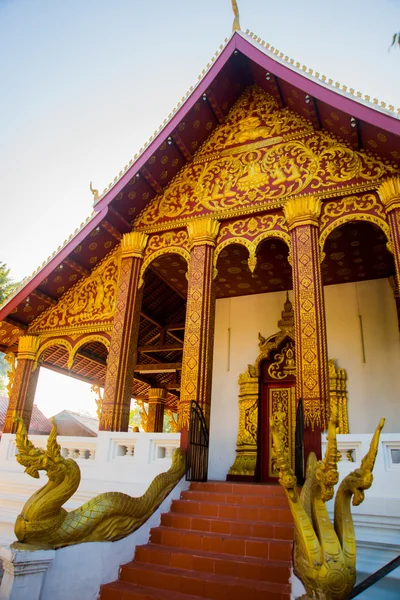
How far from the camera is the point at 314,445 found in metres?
4.89

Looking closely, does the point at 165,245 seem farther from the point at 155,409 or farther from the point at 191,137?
the point at 155,409

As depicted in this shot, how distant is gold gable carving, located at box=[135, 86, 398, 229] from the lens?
623 centimetres

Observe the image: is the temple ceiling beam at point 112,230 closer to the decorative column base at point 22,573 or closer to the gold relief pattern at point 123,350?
the gold relief pattern at point 123,350

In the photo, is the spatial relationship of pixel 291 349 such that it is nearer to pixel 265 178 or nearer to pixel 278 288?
pixel 278 288

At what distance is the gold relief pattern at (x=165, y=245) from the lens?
6984 mm

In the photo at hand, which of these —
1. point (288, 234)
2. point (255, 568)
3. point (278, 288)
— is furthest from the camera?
point (278, 288)

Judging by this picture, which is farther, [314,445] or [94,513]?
[314,445]

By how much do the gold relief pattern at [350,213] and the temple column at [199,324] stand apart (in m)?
1.54

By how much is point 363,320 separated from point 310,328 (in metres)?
2.39

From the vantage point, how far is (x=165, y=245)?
7148 millimetres

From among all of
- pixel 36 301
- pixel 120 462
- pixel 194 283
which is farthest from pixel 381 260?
pixel 36 301

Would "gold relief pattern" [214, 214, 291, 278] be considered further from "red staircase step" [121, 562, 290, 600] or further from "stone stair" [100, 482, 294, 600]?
"red staircase step" [121, 562, 290, 600]

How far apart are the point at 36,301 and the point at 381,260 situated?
5.64 meters

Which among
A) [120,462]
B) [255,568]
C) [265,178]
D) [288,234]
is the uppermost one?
[265,178]
